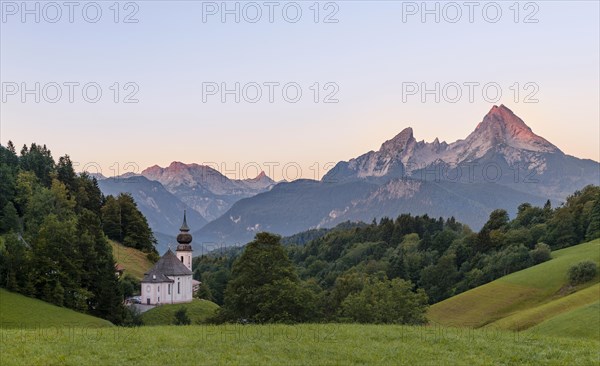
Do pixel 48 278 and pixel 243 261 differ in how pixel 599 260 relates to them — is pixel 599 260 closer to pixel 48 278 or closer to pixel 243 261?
pixel 243 261

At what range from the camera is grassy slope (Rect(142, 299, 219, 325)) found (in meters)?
92.9

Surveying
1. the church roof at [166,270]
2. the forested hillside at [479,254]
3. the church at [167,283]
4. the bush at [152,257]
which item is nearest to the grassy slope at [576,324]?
the forested hillside at [479,254]

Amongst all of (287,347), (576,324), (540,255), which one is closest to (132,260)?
(540,255)

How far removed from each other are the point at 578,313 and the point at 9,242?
2336 inches

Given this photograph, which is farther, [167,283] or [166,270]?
[166,270]

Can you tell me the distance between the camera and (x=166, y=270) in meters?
111

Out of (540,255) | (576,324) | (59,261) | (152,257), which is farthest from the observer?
(152,257)

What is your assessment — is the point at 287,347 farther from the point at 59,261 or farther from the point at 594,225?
the point at 594,225

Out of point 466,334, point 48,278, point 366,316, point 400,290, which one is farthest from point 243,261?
point 466,334

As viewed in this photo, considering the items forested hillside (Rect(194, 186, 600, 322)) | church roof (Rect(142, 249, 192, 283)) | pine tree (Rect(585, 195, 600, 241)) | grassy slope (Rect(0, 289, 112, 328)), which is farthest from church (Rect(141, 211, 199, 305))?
pine tree (Rect(585, 195, 600, 241))

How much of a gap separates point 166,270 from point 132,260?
2347cm

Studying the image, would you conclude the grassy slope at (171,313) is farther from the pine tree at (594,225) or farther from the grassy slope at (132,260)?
the pine tree at (594,225)

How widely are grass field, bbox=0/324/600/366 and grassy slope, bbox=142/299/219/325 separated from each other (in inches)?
2167

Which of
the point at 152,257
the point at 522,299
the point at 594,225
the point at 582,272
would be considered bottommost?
the point at 522,299
